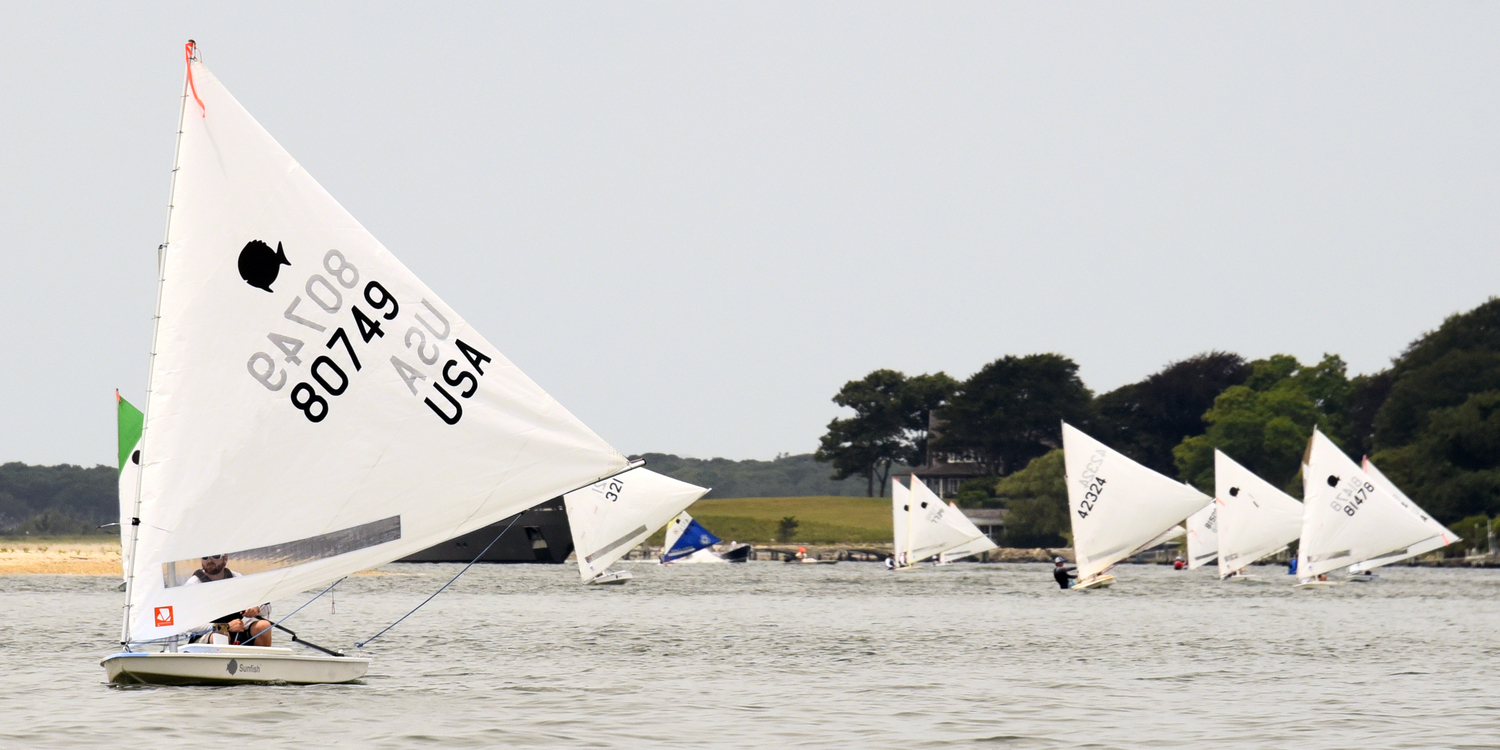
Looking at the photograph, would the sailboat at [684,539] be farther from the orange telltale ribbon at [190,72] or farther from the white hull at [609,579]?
the orange telltale ribbon at [190,72]

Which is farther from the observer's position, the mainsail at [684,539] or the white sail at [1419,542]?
the mainsail at [684,539]

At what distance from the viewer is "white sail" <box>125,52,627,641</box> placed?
19656mm

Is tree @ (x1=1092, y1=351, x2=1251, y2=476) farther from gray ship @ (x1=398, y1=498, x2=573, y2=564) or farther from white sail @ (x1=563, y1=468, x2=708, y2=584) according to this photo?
white sail @ (x1=563, y1=468, x2=708, y2=584)

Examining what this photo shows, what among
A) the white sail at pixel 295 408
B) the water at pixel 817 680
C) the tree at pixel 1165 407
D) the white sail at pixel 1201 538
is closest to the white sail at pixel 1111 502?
the water at pixel 817 680

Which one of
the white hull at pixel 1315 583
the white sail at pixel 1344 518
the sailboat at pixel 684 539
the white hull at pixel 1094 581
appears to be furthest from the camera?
the sailboat at pixel 684 539

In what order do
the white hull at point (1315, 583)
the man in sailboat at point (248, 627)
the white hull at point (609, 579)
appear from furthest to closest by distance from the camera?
the white hull at point (609, 579) < the white hull at point (1315, 583) < the man in sailboat at point (248, 627)

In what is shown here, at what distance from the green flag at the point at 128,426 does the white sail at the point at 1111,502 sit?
115 ft

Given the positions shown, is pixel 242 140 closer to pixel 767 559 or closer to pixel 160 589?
pixel 160 589

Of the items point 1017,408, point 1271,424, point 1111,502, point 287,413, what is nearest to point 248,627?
point 287,413

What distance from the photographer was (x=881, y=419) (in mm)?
185625

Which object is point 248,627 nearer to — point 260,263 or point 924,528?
point 260,263

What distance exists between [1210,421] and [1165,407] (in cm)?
670

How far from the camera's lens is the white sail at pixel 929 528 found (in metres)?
106

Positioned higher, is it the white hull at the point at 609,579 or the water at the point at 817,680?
the white hull at the point at 609,579
